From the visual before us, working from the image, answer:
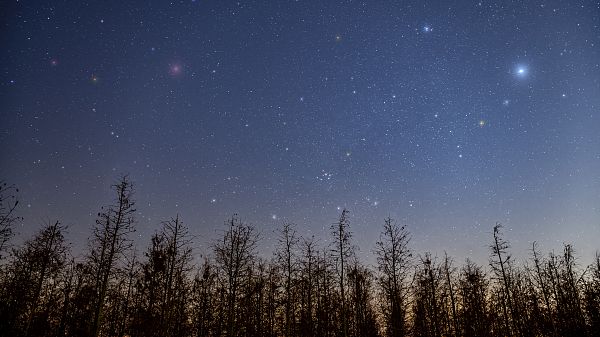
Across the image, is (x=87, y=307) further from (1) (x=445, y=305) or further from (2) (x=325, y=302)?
(1) (x=445, y=305)

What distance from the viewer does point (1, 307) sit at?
10.1 m

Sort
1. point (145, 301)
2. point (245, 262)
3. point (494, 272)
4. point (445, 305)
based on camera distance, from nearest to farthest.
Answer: point (145, 301) → point (245, 262) → point (494, 272) → point (445, 305)

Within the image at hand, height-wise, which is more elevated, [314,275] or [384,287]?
[314,275]

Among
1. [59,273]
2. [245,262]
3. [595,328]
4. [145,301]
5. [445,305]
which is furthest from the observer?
[445,305]

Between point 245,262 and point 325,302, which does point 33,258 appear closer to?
point 245,262

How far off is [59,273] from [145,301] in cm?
1168

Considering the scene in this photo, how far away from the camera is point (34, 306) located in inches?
990

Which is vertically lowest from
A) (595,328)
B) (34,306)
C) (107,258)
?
(595,328)

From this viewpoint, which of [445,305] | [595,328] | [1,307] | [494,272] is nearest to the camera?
[1,307]

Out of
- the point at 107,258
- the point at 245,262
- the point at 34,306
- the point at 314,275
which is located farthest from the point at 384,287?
the point at 34,306

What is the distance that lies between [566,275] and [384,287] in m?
21.7

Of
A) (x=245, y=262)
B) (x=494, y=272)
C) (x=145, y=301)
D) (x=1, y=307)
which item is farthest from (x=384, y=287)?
(x=1, y=307)

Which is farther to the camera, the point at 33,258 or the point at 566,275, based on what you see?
the point at 566,275

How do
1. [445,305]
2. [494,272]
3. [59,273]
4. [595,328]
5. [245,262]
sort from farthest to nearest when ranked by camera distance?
1. [445,305]
2. [494,272]
3. [59,273]
4. [245,262]
5. [595,328]
